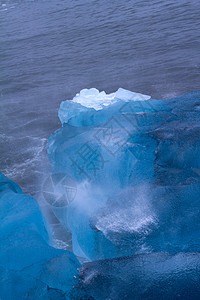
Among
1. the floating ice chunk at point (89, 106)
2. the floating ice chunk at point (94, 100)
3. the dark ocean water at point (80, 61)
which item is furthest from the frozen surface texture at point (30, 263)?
the floating ice chunk at point (94, 100)

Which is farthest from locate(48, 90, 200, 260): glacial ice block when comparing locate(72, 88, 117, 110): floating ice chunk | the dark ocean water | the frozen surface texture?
the dark ocean water

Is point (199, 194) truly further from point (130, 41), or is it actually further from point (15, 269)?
point (130, 41)

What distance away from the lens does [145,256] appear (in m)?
2.20

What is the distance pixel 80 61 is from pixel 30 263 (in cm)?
728

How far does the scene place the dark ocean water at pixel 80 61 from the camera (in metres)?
5.57

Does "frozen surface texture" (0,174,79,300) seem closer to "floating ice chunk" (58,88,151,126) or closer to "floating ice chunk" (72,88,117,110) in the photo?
"floating ice chunk" (58,88,151,126)

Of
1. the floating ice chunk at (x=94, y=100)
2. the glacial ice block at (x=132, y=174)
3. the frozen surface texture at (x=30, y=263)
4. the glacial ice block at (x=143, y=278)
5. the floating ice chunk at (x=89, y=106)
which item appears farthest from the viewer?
the floating ice chunk at (x=94, y=100)

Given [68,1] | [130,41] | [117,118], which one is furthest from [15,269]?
[68,1]

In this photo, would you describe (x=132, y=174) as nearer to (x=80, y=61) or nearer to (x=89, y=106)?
(x=89, y=106)

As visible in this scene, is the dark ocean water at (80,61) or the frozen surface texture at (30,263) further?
the dark ocean water at (80,61)

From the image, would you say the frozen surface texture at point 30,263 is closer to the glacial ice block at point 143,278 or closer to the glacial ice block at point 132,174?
the glacial ice block at point 143,278

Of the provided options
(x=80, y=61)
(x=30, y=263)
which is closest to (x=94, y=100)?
(x=30, y=263)

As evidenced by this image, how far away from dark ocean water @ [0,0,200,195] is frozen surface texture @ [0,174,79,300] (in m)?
1.58

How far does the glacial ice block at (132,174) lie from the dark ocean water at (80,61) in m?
1.12
